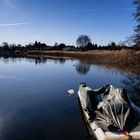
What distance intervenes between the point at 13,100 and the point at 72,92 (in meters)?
3.94

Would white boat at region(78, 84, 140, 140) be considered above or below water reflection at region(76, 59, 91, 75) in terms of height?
above

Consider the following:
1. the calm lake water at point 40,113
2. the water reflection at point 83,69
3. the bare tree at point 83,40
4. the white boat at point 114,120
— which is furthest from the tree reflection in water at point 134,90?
the bare tree at point 83,40

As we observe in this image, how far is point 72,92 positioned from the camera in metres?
15.2

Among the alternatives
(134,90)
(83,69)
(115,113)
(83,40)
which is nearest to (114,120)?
(115,113)

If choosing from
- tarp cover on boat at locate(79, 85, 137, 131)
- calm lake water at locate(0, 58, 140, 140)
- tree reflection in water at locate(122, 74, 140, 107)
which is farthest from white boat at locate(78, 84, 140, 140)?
tree reflection in water at locate(122, 74, 140, 107)

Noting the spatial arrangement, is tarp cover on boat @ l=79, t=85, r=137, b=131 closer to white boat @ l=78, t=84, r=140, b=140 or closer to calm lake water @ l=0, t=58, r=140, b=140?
white boat @ l=78, t=84, r=140, b=140

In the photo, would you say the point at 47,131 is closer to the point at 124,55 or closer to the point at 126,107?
the point at 126,107

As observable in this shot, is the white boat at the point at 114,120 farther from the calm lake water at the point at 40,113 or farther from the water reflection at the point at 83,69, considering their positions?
the water reflection at the point at 83,69

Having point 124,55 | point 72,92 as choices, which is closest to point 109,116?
point 72,92

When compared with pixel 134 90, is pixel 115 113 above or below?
above

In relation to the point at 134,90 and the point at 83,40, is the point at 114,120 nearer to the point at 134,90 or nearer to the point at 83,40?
the point at 134,90

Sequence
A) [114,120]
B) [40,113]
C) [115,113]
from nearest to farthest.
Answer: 1. [114,120]
2. [115,113]
3. [40,113]

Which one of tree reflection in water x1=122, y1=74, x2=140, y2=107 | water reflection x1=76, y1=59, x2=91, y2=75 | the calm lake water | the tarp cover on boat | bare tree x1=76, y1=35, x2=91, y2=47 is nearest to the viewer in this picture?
the tarp cover on boat

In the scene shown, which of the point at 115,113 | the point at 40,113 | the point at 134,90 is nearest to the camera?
the point at 115,113
